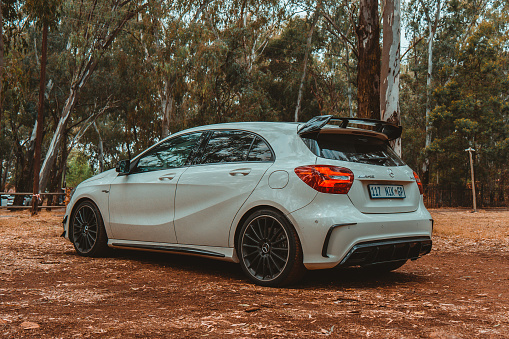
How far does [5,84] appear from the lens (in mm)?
15844

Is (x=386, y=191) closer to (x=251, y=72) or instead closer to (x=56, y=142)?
(x=56, y=142)

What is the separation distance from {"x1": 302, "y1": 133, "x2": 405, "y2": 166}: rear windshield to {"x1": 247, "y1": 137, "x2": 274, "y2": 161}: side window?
379mm

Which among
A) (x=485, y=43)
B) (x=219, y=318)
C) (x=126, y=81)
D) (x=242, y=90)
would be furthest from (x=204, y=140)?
(x=485, y=43)

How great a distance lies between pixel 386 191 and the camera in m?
4.76

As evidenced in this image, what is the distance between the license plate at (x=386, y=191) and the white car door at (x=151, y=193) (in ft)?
6.55

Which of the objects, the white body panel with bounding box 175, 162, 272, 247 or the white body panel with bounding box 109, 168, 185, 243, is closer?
the white body panel with bounding box 175, 162, 272, 247

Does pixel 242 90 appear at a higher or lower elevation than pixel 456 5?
lower

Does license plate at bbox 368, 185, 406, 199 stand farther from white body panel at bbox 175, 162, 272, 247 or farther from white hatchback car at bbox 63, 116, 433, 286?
white body panel at bbox 175, 162, 272, 247

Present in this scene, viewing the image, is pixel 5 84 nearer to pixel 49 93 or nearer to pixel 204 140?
pixel 204 140

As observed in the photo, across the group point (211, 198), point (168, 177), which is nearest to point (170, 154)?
point (168, 177)

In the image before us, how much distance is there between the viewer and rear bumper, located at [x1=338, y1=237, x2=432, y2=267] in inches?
172

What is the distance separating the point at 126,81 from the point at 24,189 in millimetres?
8760

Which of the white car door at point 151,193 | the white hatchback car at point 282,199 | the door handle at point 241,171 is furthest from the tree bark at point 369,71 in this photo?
the door handle at point 241,171

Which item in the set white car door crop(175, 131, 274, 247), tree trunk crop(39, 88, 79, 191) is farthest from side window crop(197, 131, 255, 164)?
tree trunk crop(39, 88, 79, 191)
